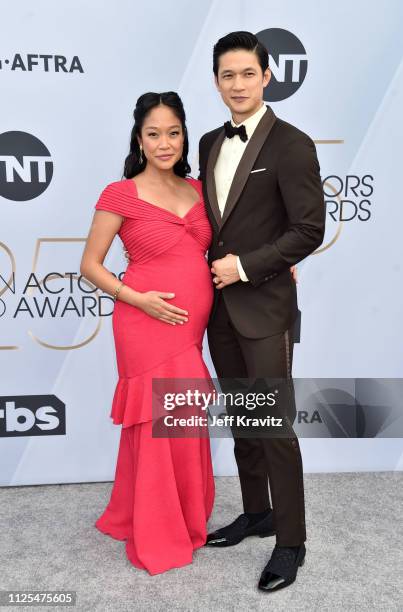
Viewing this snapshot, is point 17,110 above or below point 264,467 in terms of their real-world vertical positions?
above

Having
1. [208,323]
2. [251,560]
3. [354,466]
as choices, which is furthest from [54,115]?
[354,466]

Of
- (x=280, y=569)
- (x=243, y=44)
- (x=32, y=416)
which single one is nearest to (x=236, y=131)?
(x=243, y=44)

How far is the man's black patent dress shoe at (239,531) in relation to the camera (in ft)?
8.30

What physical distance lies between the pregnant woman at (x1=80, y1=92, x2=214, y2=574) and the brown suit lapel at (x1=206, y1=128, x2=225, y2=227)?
80mm

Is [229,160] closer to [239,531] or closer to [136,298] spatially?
[136,298]

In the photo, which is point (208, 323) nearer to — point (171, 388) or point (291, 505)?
point (171, 388)

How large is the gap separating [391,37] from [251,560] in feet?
8.00

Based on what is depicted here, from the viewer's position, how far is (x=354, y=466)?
330 centimetres

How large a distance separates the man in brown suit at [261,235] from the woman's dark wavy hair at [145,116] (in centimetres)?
10

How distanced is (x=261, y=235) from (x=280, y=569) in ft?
4.02

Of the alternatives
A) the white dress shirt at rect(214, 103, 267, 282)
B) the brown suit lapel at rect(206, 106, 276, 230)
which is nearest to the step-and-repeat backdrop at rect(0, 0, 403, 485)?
the white dress shirt at rect(214, 103, 267, 282)

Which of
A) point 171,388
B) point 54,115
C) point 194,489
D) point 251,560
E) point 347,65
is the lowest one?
point 251,560

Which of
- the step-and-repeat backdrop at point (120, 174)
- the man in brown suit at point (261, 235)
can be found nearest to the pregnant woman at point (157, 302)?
the man in brown suit at point (261, 235)

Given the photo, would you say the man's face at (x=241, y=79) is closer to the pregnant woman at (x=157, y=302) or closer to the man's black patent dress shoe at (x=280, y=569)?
the pregnant woman at (x=157, y=302)
